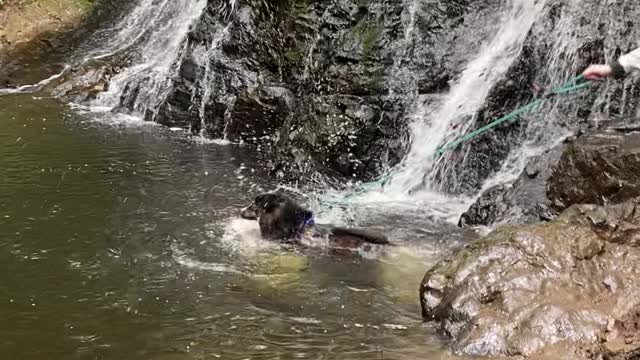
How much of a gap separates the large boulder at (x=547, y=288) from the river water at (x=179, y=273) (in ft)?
1.12

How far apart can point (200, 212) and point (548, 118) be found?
15.4ft

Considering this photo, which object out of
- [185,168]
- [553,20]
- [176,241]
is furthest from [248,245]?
[553,20]

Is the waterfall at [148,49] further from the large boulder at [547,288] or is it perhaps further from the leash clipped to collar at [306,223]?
the large boulder at [547,288]

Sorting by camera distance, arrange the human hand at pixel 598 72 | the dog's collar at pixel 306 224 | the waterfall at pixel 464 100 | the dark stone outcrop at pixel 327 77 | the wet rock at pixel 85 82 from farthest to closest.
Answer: the wet rock at pixel 85 82 < the dark stone outcrop at pixel 327 77 < the waterfall at pixel 464 100 < the dog's collar at pixel 306 224 < the human hand at pixel 598 72

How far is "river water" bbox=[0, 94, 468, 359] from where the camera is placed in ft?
18.2

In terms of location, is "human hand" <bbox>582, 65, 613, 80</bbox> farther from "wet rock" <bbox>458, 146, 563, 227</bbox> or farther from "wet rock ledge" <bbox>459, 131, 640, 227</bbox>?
"wet rock" <bbox>458, 146, 563, 227</bbox>

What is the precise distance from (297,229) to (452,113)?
3360 mm

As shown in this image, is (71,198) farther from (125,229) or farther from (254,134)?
(254,134)

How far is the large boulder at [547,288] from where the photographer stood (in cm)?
490

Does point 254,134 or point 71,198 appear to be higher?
point 254,134

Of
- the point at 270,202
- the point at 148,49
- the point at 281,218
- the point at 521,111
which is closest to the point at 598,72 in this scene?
the point at 521,111

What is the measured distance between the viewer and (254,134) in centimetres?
1205

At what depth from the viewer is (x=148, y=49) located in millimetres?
16172

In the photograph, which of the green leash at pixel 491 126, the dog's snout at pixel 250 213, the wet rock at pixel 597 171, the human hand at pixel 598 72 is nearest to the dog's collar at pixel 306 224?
the dog's snout at pixel 250 213
